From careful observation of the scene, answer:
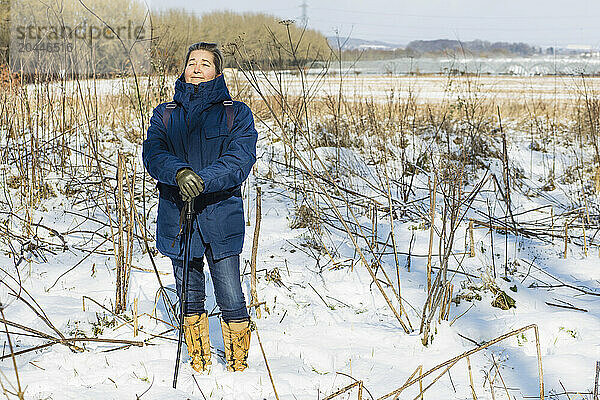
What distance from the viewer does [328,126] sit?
7.25m

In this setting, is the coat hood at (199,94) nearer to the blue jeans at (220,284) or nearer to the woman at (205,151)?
the woman at (205,151)

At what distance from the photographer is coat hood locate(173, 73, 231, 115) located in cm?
191

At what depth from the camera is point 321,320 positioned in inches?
106

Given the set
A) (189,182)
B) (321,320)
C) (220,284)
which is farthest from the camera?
(321,320)

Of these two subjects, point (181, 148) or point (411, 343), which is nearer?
point (181, 148)

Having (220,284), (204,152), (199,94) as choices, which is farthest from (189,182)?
(220,284)

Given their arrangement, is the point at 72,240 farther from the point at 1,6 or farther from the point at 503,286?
the point at 1,6

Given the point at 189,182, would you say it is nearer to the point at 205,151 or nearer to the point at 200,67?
the point at 205,151

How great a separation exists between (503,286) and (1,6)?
28.3 ft

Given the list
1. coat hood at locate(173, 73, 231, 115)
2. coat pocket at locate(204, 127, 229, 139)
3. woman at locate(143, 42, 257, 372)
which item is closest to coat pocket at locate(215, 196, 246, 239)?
woman at locate(143, 42, 257, 372)

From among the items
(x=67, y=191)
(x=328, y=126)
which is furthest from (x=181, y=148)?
(x=328, y=126)

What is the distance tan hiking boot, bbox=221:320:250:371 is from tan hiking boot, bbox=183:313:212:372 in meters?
0.08

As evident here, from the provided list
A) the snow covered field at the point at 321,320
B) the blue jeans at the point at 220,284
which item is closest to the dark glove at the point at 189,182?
the blue jeans at the point at 220,284

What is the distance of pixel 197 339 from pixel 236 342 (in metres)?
0.16
